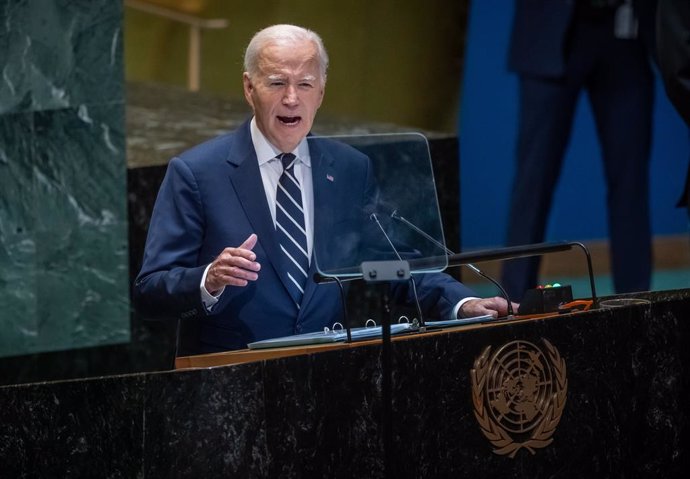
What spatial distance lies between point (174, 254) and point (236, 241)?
0.52ft

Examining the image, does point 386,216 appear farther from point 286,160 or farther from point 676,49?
point 676,49

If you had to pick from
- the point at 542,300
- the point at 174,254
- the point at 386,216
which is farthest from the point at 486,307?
the point at 174,254

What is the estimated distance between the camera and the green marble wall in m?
5.14

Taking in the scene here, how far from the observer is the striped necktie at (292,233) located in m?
3.91

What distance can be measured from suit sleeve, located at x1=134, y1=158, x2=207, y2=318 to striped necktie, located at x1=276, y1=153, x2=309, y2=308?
20 cm

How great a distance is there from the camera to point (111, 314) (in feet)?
18.0

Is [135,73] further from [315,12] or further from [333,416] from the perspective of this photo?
[333,416]

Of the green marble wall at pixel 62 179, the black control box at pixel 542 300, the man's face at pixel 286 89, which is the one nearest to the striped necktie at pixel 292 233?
the man's face at pixel 286 89

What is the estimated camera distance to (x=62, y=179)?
208 inches

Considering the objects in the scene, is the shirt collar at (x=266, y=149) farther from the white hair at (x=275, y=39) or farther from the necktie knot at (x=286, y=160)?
the white hair at (x=275, y=39)

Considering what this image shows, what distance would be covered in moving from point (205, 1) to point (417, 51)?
140cm

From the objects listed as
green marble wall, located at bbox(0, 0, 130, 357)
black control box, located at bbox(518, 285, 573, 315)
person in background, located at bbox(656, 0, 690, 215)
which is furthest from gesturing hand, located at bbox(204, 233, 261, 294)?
green marble wall, located at bbox(0, 0, 130, 357)

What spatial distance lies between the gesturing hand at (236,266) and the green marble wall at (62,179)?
187 cm

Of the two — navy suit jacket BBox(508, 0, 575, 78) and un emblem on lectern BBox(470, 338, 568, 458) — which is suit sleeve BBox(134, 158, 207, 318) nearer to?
un emblem on lectern BBox(470, 338, 568, 458)
